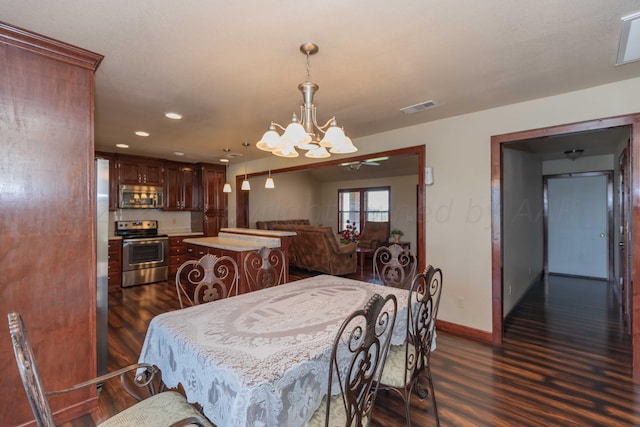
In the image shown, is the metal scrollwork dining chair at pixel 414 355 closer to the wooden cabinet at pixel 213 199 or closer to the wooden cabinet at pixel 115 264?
the wooden cabinet at pixel 115 264

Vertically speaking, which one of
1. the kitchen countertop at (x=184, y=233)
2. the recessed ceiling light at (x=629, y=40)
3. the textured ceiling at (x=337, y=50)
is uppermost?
the textured ceiling at (x=337, y=50)

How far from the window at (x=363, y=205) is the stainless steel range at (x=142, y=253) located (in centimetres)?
546

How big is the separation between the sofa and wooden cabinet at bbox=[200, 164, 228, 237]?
5.46ft

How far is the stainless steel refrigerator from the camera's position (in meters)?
2.42

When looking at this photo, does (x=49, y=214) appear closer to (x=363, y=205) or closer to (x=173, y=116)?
(x=173, y=116)

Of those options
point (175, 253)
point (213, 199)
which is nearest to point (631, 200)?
point (213, 199)

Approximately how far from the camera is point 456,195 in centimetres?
339

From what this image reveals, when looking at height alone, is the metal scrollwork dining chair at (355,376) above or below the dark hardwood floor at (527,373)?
above

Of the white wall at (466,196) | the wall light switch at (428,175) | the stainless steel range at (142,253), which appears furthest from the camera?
the stainless steel range at (142,253)

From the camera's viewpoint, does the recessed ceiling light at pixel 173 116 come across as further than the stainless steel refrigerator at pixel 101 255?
Yes

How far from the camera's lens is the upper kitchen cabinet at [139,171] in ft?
18.4

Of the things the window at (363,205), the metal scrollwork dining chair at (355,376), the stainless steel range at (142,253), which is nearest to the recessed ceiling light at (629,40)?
the metal scrollwork dining chair at (355,376)

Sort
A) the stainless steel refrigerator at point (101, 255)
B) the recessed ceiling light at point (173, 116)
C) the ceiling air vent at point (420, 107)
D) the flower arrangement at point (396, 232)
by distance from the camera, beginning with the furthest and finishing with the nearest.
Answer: the flower arrangement at point (396, 232), the recessed ceiling light at point (173, 116), the ceiling air vent at point (420, 107), the stainless steel refrigerator at point (101, 255)

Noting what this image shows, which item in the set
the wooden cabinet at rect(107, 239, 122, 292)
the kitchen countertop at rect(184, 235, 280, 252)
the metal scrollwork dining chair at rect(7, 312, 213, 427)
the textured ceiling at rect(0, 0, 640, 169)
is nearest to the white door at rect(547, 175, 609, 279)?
the textured ceiling at rect(0, 0, 640, 169)
